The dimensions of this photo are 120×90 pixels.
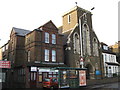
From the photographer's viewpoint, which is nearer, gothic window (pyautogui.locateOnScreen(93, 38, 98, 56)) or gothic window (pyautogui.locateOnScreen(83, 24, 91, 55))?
gothic window (pyautogui.locateOnScreen(83, 24, 91, 55))

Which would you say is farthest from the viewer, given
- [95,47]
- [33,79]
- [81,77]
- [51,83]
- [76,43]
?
[95,47]

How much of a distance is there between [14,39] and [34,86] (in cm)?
1418

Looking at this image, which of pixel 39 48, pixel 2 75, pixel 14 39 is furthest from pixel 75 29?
pixel 2 75

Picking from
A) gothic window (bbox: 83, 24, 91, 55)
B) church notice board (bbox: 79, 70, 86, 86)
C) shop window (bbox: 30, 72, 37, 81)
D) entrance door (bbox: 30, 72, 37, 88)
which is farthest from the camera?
gothic window (bbox: 83, 24, 91, 55)

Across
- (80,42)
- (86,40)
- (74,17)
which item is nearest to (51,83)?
(80,42)

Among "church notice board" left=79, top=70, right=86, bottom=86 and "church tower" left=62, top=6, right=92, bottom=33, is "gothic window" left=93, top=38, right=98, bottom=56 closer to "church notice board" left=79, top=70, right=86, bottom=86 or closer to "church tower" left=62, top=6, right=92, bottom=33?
"church tower" left=62, top=6, right=92, bottom=33

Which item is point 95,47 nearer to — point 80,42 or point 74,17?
point 80,42

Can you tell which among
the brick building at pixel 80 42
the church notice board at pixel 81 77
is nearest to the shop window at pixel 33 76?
the church notice board at pixel 81 77

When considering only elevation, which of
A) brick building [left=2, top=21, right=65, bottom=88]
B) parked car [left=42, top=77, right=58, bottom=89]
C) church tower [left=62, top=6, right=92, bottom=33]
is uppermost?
church tower [left=62, top=6, right=92, bottom=33]

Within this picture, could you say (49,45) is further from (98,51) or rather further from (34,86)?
(98,51)

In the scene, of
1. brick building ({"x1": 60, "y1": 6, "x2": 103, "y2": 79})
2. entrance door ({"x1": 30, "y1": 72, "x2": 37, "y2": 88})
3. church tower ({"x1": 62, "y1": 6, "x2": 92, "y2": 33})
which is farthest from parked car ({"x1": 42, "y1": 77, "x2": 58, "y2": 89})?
church tower ({"x1": 62, "y1": 6, "x2": 92, "y2": 33})

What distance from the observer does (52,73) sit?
28203 mm

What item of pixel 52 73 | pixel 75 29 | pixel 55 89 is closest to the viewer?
pixel 55 89

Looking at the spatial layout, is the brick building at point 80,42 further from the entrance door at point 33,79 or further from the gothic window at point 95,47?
the entrance door at point 33,79
